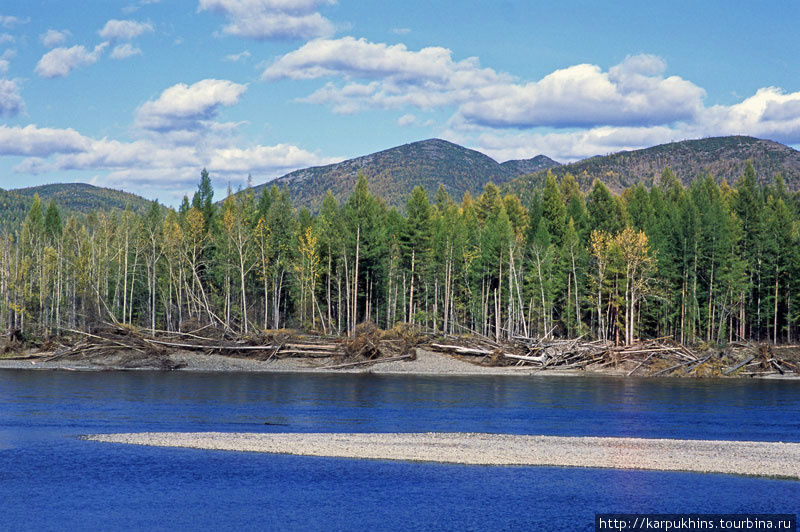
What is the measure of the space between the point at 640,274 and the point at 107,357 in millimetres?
48310

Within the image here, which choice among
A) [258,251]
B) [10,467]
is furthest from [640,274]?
[10,467]

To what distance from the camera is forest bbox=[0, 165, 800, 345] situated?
75000 millimetres

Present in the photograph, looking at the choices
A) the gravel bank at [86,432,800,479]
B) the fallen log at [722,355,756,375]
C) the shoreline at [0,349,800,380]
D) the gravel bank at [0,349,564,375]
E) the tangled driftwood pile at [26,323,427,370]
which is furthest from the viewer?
the tangled driftwood pile at [26,323,427,370]

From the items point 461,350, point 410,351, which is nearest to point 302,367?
point 410,351

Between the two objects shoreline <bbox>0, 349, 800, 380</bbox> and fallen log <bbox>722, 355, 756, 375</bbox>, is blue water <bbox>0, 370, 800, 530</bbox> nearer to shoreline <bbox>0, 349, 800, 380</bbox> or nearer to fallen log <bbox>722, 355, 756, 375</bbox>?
fallen log <bbox>722, 355, 756, 375</bbox>

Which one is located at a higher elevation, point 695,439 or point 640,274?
point 640,274

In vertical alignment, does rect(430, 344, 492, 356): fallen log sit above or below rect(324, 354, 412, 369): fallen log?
above

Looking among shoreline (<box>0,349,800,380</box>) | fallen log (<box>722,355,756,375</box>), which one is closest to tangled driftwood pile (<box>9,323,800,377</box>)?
fallen log (<box>722,355,756,375</box>)

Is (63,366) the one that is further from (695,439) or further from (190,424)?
(695,439)

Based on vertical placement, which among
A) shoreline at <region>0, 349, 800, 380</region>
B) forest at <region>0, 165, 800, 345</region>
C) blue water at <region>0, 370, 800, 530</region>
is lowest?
shoreline at <region>0, 349, 800, 380</region>

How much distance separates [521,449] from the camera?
2702 cm

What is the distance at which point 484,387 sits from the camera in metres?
49.3

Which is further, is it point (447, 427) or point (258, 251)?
point (258, 251)

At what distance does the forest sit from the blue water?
29.6 metres
